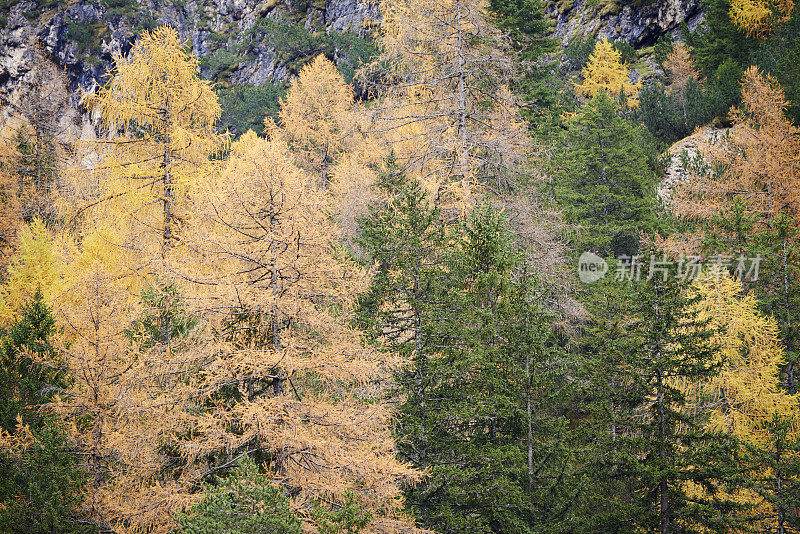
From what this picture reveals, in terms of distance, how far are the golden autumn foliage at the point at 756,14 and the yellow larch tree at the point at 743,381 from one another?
86.2 ft

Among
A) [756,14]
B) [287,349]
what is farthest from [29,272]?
[756,14]

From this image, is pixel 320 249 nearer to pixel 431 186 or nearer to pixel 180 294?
pixel 180 294

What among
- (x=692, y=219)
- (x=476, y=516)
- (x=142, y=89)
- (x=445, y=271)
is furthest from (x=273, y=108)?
(x=476, y=516)

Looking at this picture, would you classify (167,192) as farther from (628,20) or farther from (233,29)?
(233,29)

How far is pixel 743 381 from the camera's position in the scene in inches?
585

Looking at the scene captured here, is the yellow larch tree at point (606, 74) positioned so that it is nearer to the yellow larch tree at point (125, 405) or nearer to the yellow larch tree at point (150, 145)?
the yellow larch tree at point (150, 145)

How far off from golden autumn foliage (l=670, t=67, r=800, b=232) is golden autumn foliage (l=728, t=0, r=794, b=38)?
12954 mm

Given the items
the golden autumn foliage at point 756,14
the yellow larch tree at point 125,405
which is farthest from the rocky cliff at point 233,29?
the yellow larch tree at point 125,405

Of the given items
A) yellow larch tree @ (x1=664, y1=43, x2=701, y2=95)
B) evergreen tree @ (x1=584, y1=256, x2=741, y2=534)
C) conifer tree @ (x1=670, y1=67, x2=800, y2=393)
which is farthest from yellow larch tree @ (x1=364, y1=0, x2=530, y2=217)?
yellow larch tree @ (x1=664, y1=43, x2=701, y2=95)

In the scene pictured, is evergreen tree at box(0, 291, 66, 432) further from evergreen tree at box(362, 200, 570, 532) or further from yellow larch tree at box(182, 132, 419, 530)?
evergreen tree at box(362, 200, 570, 532)

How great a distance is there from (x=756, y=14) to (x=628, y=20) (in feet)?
69.8

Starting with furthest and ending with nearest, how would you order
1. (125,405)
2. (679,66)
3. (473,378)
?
(679,66) → (473,378) → (125,405)

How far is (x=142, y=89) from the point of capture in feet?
49.2

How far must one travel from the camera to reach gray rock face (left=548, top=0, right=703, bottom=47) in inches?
1885
